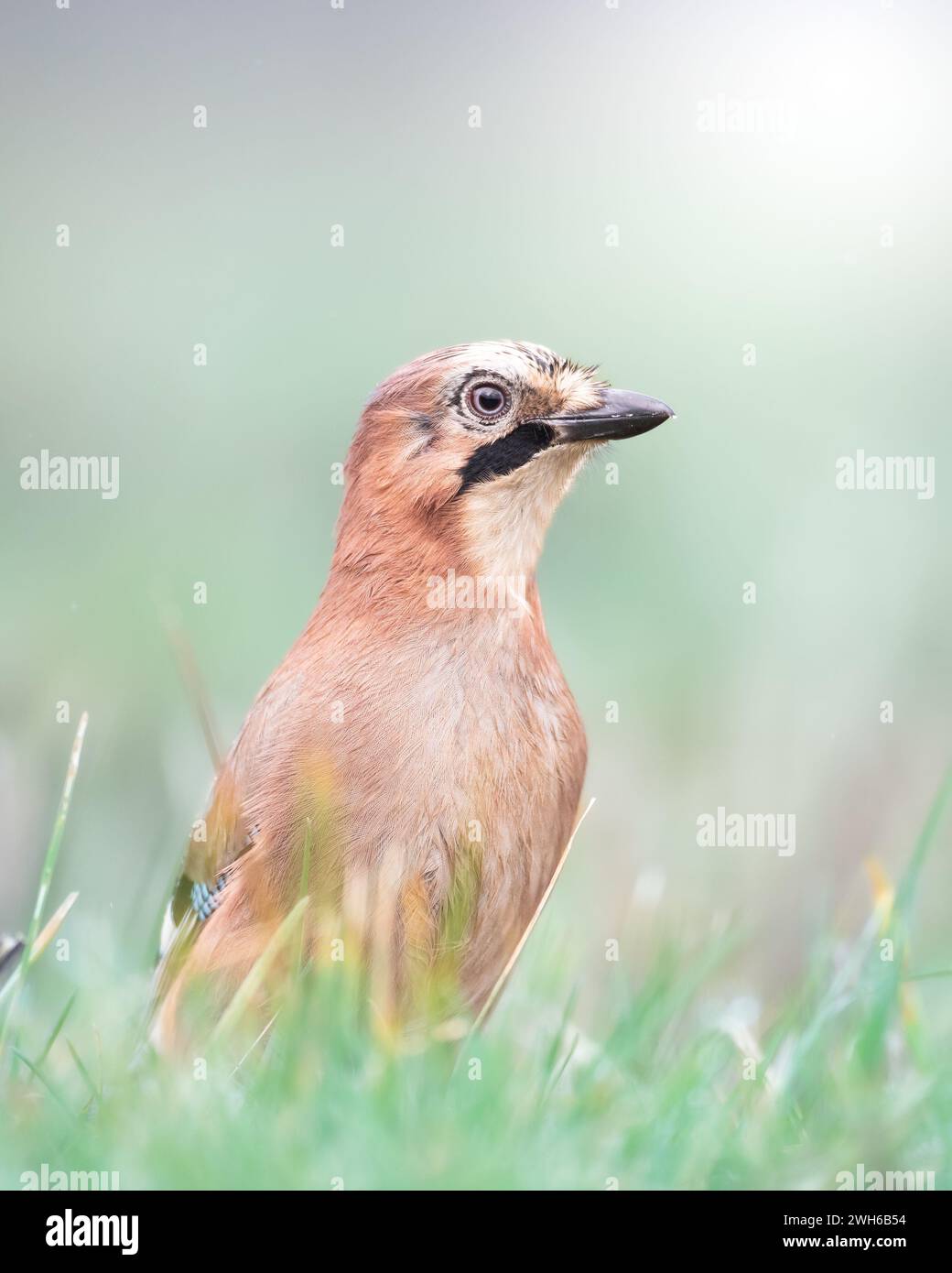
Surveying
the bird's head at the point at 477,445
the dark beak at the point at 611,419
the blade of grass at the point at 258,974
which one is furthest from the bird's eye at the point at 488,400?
the blade of grass at the point at 258,974

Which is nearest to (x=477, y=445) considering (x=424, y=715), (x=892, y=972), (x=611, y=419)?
(x=611, y=419)

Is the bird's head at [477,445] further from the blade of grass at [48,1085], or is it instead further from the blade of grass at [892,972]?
the blade of grass at [48,1085]

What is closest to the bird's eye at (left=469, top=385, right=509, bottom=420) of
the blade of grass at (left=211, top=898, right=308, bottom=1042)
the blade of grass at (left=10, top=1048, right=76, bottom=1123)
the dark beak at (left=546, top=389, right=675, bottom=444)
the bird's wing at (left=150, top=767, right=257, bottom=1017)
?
the dark beak at (left=546, top=389, right=675, bottom=444)

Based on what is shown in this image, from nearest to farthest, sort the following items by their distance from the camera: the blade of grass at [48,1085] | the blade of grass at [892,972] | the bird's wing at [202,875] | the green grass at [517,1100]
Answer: the green grass at [517,1100]
the blade of grass at [48,1085]
the blade of grass at [892,972]
the bird's wing at [202,875]

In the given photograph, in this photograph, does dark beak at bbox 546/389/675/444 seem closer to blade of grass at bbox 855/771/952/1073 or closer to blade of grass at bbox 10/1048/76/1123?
blade of grass at bbox 855/771/952/1073

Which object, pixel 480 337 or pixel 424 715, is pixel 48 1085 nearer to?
pixel 424 715

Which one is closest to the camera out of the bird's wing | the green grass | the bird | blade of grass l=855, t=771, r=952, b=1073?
the green grass

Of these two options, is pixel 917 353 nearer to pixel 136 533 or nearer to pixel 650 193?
pixel 650 193

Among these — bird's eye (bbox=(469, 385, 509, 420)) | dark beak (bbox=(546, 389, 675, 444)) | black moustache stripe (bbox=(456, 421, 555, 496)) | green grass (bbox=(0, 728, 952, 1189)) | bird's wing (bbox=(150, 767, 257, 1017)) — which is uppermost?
bird's eye (bbox=(469, 385, 509, 420))
